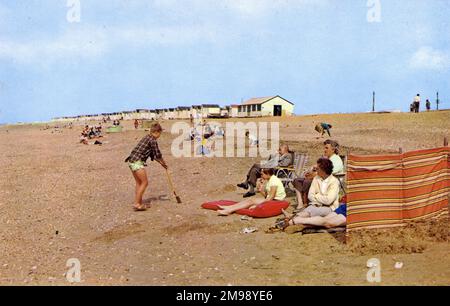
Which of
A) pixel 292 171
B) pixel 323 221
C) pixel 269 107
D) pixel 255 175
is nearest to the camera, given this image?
pixel 323 221

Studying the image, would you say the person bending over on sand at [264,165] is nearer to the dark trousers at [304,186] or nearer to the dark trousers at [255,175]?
the dark trousers at [255,175]

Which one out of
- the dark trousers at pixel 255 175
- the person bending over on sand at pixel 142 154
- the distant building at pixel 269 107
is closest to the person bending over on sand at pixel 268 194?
the person bending over on sand at pixel 142 154

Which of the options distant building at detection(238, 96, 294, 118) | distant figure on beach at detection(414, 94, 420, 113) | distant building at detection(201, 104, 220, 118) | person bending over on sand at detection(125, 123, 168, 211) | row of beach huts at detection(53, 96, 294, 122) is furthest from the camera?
distant building at detection(201, 104, 220, 118)

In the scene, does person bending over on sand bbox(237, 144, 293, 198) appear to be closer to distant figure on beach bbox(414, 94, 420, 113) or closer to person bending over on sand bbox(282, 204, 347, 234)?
person bending over on sand bbox(282, 204, 347, 234)

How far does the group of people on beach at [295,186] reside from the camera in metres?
8.02

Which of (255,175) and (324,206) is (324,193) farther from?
(255,175)

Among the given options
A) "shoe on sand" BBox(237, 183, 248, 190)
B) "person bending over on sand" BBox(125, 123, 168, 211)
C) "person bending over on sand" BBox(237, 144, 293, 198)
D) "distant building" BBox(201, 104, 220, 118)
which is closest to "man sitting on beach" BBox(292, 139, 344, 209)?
"person bending over on sand" BBox(237, 144, 293, 198)

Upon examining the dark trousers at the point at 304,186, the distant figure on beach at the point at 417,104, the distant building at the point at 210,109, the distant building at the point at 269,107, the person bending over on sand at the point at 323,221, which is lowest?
the person bending over on sand at the point at 323,221

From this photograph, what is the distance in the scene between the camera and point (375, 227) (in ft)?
24.5

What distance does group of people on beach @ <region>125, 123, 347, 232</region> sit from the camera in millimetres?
8023

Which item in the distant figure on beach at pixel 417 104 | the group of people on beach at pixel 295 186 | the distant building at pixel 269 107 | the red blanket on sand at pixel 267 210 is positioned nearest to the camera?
the group of people on beach at pixel 295 186

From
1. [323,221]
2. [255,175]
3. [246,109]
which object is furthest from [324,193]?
[246,109]

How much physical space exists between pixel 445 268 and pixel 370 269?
38.4 inches

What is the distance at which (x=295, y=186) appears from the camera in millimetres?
10156
